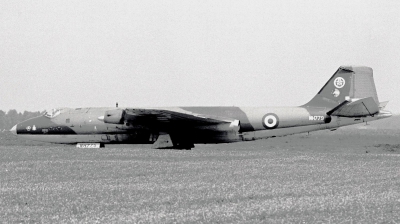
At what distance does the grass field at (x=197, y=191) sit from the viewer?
380 inches

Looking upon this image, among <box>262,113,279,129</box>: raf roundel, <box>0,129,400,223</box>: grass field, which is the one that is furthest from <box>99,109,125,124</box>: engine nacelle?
<box>262,113,279,129</box>: raf roundel

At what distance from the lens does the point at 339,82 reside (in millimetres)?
31469

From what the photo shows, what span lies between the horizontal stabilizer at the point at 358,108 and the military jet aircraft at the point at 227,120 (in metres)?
0.05

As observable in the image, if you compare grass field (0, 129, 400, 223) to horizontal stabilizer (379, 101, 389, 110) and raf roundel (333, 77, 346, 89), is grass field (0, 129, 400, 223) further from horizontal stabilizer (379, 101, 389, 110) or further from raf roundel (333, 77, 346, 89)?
raf roundel (333, 77, 346, 89)

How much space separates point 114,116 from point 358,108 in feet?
44.9

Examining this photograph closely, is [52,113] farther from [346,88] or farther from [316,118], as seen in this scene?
[346,88]

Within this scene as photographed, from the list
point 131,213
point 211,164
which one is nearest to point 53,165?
point 211,164

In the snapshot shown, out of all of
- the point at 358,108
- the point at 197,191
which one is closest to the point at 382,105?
the point at 358,108

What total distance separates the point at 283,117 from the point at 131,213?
71.8 ft

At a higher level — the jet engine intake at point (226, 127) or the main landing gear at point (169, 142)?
the jet engine intake at point (226, 127)

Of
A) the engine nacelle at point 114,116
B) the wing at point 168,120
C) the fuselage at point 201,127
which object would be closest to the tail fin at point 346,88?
the fuselage at point 201,127

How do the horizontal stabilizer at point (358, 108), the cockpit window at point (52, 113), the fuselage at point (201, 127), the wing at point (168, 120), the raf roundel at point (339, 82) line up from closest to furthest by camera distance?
the horizontal stabilizer at point (358, 108)
the wing at point (168, 120)
the fuselage at point (201, 127)
the raf roundel at point (339, 82)
the cockpit window at point (52, 113)

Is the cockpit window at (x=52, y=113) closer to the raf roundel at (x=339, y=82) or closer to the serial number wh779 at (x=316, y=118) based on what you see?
the serial number wh779 at (x=316, y=118)

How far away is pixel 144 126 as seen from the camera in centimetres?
3094
